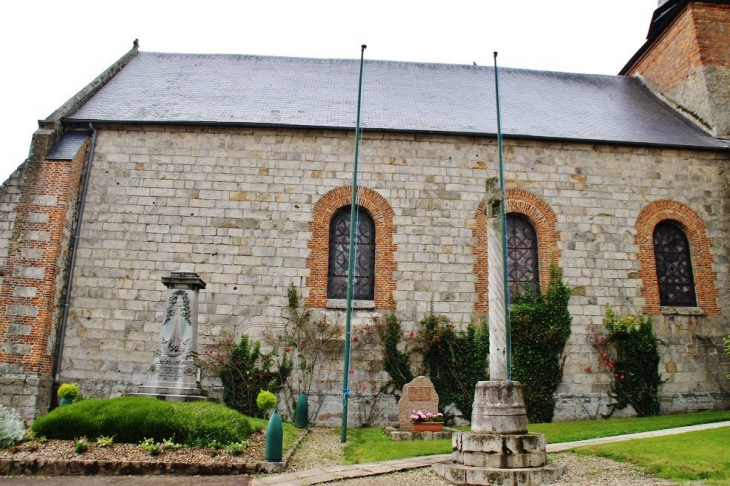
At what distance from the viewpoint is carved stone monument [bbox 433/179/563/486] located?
6.07 meters

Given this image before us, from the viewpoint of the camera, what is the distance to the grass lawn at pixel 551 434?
7.91 metres

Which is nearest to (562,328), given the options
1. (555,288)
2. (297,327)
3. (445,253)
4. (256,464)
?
(555,288)

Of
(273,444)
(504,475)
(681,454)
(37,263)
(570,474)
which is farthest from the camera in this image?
(37,263)

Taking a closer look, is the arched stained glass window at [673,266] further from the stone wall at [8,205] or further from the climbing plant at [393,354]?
the stone wall at [8,205]

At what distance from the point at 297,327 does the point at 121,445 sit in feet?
16.2

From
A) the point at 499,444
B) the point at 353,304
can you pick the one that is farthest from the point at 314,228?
the point at 499,444

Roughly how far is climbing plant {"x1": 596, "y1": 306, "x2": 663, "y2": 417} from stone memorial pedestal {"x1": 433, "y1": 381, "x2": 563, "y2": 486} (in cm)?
653

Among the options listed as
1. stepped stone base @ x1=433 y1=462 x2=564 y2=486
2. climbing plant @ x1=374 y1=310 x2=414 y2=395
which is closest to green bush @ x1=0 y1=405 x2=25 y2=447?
stepped stone base @ x1=433 y1=462 x2=564 y2=486

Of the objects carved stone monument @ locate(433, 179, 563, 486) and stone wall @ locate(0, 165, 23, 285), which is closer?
carved stone monument @ locate(433, 179, 563, 486)

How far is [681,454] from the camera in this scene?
6832 millimetres

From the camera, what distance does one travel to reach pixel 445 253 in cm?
1258

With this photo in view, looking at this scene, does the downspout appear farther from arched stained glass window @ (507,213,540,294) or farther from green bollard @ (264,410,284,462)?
arched stained glass window @ (507,213,540,294)

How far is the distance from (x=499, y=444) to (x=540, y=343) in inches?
246

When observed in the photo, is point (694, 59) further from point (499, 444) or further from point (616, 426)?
point (499, 444)
